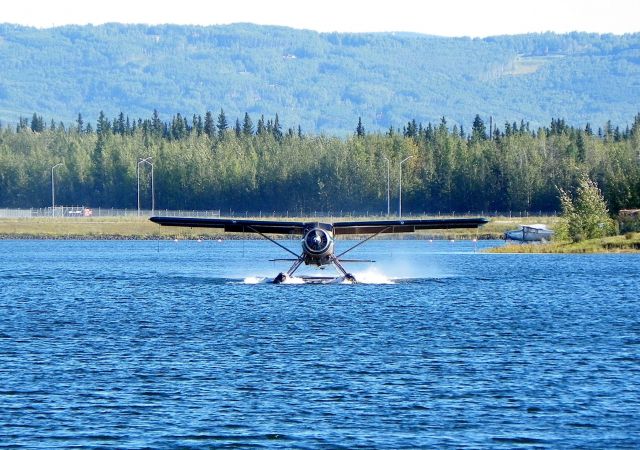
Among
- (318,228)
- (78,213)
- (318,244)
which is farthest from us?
(78,213)

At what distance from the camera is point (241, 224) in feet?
187

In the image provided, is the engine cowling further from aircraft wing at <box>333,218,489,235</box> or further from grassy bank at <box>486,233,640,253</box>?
grassy bank at <box>486,233,640,253</box>

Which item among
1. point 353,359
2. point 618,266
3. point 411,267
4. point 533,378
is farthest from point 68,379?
point 618,266

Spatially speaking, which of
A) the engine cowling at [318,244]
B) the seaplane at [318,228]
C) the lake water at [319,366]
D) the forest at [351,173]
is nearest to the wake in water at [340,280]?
the seaplane at [318,228]

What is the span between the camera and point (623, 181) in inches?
4289

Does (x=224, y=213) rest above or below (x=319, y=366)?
above

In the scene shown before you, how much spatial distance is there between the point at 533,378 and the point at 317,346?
7724 mm

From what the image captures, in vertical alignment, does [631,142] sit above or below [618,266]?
above

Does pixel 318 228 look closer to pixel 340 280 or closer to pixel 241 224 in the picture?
pixel 241 224

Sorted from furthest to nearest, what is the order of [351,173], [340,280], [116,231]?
[351,173], [116,231], [340,280]

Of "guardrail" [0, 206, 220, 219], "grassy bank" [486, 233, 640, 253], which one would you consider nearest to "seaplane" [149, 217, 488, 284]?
"grassy bank" [486, 233, 640, 253]

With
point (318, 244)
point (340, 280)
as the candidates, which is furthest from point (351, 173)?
point (318, 244)

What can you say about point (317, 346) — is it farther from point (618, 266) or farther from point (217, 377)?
point (618, 266)

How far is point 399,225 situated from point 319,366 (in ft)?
84.2
